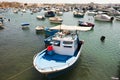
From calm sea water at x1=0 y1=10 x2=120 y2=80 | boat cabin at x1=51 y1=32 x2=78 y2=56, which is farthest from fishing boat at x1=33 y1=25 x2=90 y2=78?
calm sea water at x1=0 y1=10 x2=120 y2=80

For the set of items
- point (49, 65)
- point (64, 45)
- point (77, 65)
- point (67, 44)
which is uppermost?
point (67, 44)

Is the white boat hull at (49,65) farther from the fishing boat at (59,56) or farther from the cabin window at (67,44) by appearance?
the cabin window at (67,44)

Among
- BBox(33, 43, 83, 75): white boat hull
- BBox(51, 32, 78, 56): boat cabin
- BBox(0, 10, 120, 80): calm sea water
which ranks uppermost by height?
BBox(51, 32, 78, 56): boat cabin

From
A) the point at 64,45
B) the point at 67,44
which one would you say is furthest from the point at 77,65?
the point at 64,45

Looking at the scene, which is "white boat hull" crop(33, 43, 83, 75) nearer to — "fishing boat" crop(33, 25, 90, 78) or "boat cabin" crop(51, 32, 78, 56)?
"fishing boat" crop(33, 25, 90, 78)

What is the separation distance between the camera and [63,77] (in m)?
20.0

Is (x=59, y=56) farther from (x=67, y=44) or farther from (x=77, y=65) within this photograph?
(x=77, y=65)

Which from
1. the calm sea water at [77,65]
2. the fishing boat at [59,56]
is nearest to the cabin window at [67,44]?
the fishing boat at [59,56]

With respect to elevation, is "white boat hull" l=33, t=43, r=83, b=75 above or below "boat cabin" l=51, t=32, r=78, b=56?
below

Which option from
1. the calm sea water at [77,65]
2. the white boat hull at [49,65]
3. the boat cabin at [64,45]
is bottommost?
the calm sea water at [77,65]

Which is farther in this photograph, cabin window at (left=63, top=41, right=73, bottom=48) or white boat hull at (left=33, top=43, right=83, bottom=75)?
cabin window at (left=63, top=41, right=73, bottom=48)

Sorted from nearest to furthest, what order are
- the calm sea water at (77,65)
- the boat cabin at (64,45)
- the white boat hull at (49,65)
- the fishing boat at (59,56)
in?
the white boat hull at (49,65)
the fishing boat at (59,56)
the calm sea water at (77,65)
the boat cabin at (64,45)

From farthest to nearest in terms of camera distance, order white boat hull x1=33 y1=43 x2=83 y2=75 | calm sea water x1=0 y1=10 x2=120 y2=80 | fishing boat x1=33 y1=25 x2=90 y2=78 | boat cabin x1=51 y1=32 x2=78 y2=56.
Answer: boat cabin x1=51 y1=32 x2=78 y2=56, calm sea water x1=0 y1=10 x2=120 y2=80, fishing boat x1=33 y1=25 x2=90 y2=78, white boat hull x1=33 y1=43 x2=83 y2=75

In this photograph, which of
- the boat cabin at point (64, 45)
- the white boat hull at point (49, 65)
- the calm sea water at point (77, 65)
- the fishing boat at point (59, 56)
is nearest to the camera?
the white boat hull at point (49, 65)
